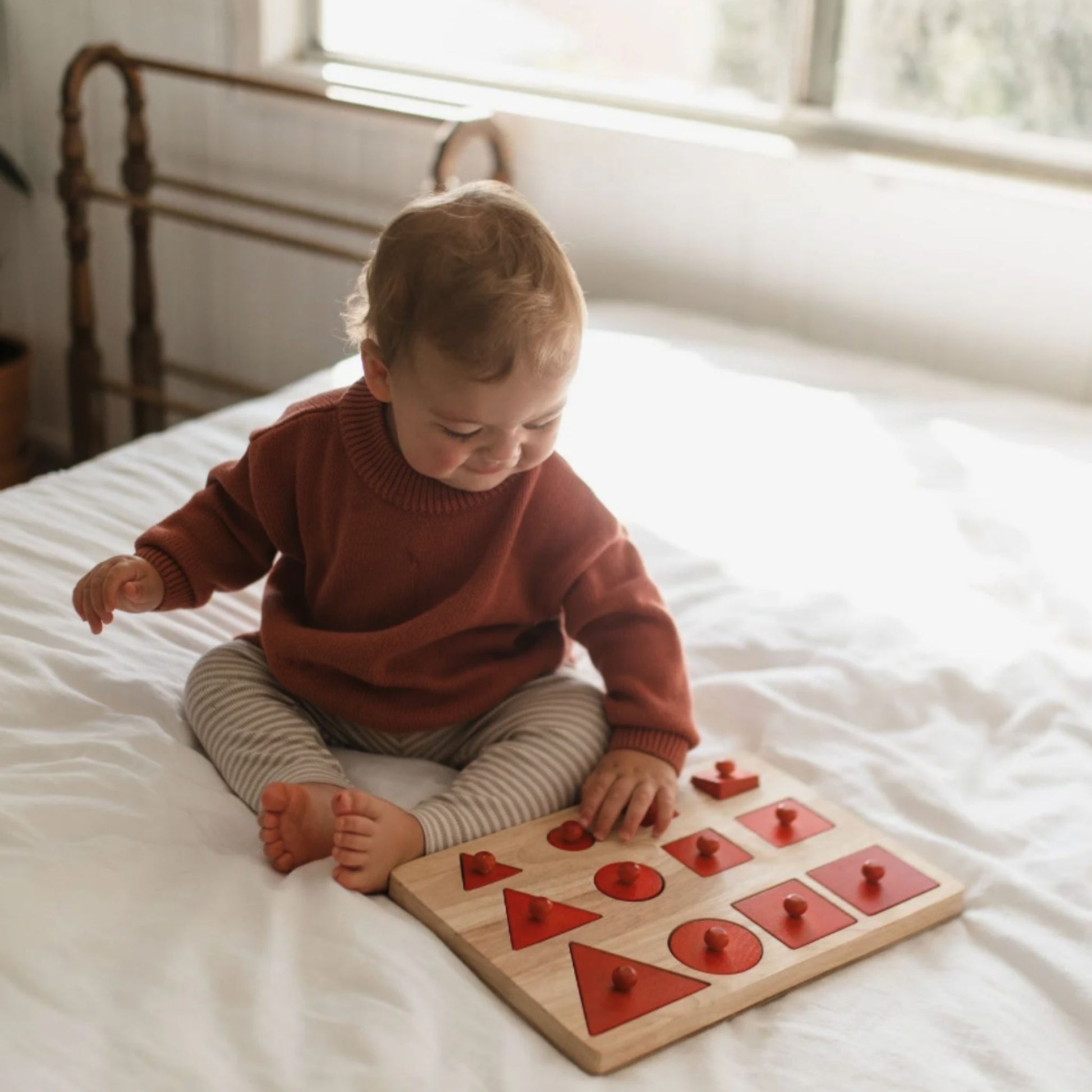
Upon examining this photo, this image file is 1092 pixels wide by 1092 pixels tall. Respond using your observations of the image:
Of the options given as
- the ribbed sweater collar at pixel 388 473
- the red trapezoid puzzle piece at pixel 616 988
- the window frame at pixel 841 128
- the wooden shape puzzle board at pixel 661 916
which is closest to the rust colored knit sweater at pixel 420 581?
the ribbed sweater collar at pixel 388 473

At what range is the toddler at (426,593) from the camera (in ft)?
3.22

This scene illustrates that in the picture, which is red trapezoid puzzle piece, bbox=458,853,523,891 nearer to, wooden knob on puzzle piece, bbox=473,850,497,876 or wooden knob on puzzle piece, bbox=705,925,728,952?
wooden knob on puzzle piece, bbox=473,850,497,876

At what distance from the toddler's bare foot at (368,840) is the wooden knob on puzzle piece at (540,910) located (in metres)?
0.10

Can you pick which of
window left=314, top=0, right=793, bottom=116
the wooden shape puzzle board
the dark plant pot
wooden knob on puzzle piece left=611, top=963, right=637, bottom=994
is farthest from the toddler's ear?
the dark plant pot

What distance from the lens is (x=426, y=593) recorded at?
113cm

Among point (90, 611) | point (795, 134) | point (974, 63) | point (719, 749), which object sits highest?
point (974, 63)

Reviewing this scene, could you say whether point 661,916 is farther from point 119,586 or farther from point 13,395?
point 13,395

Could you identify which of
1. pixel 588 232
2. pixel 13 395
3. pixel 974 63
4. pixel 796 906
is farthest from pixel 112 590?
pixel 13 395

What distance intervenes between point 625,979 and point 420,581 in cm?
38

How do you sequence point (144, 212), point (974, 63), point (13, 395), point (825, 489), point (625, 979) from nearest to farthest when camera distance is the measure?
point (625, 979) < point (825, 489) < point (974, 63) < point (144, 212) < point (13, 395)

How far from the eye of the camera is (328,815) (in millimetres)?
989

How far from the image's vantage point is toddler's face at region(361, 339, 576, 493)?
3.20 ft

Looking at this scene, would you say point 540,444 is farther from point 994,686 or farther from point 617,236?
point 617,236

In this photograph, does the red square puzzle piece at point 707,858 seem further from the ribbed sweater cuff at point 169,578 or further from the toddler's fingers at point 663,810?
the ribbed sweater cuff at point 169,578
